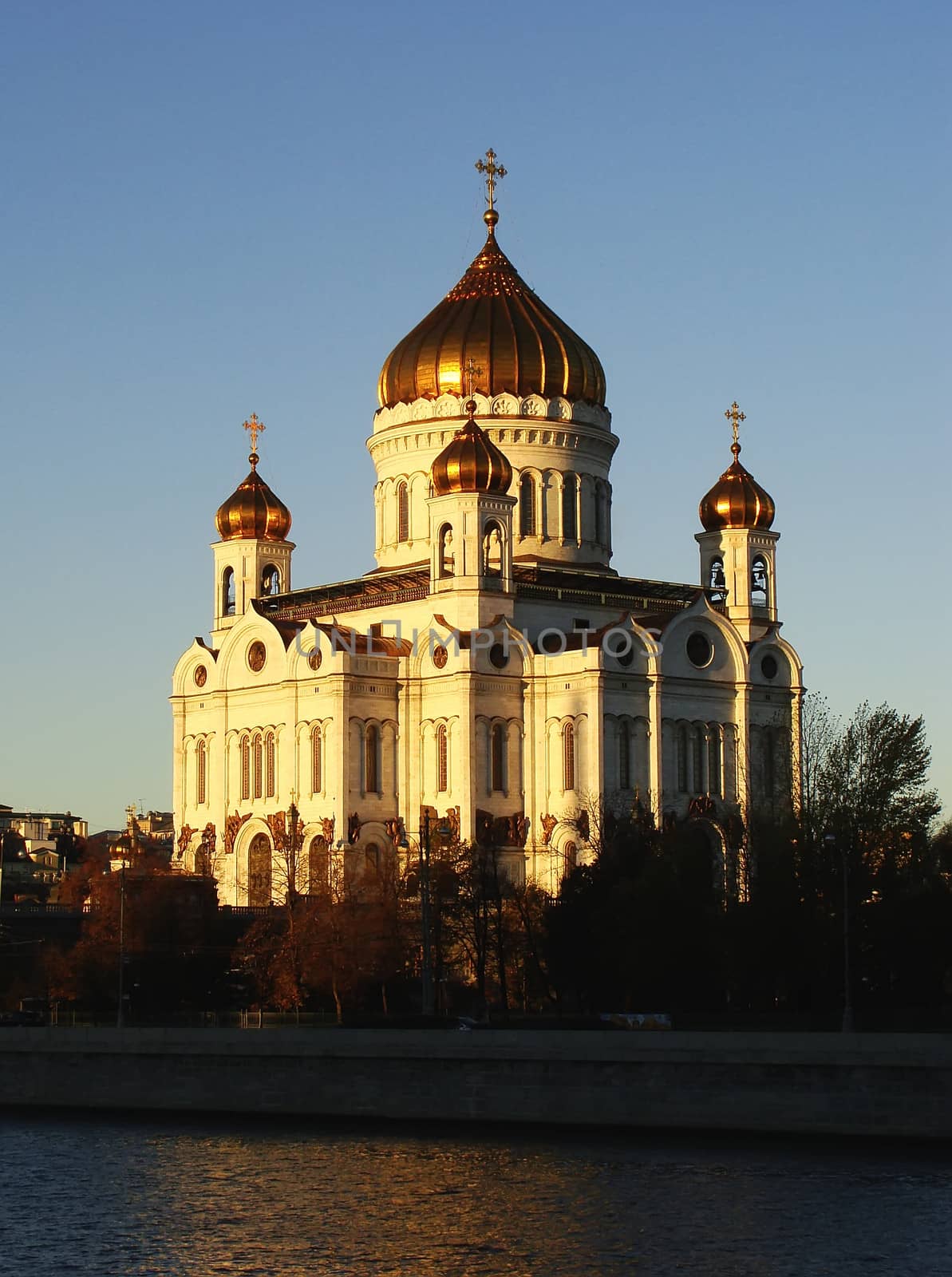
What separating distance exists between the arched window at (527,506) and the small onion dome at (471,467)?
4.22 m

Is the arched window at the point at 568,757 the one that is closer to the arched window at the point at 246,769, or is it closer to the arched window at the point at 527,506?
the arched window at the point at 527,506

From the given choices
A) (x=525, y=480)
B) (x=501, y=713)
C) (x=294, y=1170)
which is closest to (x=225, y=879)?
(x=501, y=713)

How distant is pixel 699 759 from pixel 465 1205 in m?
35.7

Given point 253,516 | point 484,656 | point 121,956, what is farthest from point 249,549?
point 121,956

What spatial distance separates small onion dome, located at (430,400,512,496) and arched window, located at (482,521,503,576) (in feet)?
3.69

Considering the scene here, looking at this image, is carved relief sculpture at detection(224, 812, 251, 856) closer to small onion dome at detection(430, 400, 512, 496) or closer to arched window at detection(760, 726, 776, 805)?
small onion dome at detection(430, 400, 512, 496)

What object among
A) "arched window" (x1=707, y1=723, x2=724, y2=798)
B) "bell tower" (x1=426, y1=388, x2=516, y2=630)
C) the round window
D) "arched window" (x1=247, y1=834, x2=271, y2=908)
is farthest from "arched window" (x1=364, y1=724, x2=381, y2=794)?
"arched window" (x1=707, y1=723, x2=724, y2=798)

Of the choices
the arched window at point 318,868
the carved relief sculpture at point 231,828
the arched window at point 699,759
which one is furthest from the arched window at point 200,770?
the arched window at point 699,759

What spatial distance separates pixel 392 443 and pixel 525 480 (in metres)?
4.39

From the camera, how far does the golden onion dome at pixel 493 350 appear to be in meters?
77.2

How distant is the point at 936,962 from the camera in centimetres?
5762

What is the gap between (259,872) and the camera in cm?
7219

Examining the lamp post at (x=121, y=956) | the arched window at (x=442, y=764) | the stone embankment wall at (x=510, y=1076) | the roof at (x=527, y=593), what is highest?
the roof at (x=527, y=593)

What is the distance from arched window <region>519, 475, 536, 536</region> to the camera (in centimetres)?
7706
